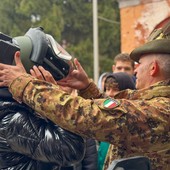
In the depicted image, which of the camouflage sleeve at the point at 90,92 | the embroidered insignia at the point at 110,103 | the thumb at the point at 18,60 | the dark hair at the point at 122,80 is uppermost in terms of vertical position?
the thumb at the point at 18,60

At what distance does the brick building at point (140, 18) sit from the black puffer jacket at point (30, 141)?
371 inches

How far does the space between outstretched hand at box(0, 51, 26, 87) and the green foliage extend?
18170mm

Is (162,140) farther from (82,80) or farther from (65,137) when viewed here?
(82,80)

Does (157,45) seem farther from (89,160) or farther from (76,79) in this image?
(89,160)

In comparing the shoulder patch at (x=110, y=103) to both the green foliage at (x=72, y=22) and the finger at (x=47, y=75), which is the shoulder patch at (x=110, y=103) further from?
the green foliage at (x=72, y=22)

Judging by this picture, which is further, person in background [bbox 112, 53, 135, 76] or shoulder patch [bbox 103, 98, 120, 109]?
person in background [bbox 112, 53, 135, 76]

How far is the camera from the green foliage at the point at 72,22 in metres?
20.4

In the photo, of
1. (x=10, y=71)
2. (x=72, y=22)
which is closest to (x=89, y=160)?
(x=10, y=71)

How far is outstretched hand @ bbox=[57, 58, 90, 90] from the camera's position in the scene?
2.29m

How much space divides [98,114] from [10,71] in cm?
40

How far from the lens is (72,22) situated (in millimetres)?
23453

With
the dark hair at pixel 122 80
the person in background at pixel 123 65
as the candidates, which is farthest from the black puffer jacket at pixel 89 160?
the person in background at pixel 123 65

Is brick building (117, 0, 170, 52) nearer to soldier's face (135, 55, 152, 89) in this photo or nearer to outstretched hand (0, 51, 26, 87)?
soldier's face (135, 55, 152, 89)

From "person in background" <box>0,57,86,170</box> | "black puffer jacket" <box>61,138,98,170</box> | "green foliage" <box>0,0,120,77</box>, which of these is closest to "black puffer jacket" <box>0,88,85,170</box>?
"person in background" <box>0,57,86,170</box>
